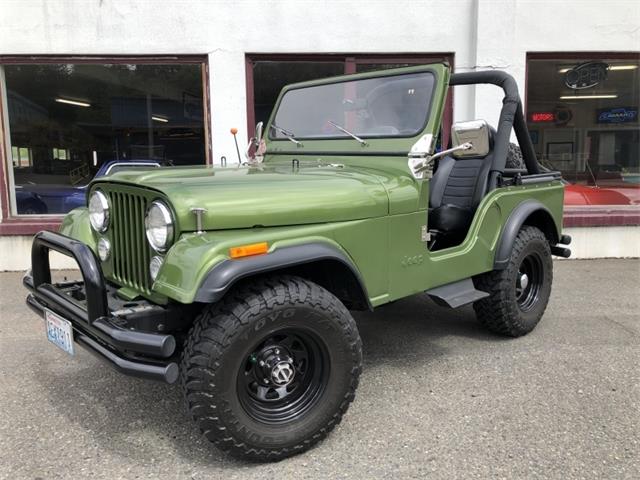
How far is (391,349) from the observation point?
3.79m

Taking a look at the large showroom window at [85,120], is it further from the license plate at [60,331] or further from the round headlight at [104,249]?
the license plate at [60,331]

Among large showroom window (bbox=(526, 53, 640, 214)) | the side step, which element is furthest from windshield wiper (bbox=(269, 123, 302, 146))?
large showroom window (bbox=(526, 53, 640, 214))

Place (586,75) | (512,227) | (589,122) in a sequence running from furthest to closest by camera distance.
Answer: (589,122) → (586,75) → (512,227)

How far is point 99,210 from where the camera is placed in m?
2.76

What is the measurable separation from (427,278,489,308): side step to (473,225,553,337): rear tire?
0.91 feet

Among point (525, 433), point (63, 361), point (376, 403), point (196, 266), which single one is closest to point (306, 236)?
point (196, 266)

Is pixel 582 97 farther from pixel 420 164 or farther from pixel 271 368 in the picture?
pixel 271 368

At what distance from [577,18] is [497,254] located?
4395 millimetres

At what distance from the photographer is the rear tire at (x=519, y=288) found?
3.75 meters

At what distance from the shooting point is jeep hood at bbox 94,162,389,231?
234 centimetres

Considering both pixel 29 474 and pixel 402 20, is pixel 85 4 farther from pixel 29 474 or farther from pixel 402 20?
pixel 29 474

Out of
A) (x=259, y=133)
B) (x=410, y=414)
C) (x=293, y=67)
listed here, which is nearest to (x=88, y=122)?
(x=293, y=67)

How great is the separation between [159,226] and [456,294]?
1870 mm

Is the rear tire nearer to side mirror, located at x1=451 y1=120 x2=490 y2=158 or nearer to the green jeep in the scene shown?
the green jeep
